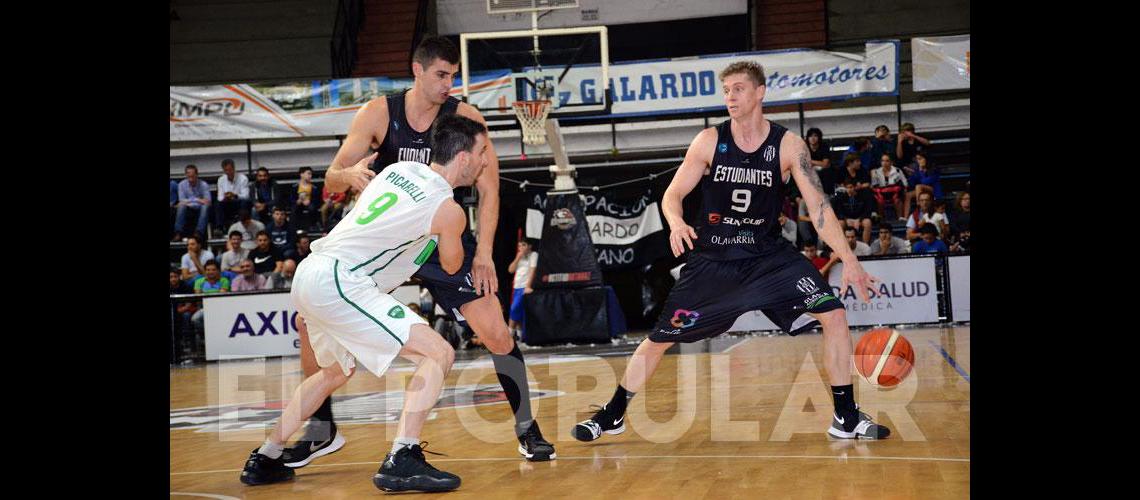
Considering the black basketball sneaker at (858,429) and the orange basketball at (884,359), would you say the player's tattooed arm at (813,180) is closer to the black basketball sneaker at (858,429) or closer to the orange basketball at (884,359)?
the orange basketball at (884,359)

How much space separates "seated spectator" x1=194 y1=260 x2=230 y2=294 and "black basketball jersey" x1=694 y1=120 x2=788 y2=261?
10.6 m

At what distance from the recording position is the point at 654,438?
5.40 meters

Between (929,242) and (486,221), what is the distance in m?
10.5

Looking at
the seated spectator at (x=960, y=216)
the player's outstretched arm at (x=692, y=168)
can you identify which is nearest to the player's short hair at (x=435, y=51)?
the player's outstretched arm at (x=692, y=168)

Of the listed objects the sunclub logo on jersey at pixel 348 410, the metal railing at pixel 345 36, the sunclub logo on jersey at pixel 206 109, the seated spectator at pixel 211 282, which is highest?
the metal railing at pixel 345 36

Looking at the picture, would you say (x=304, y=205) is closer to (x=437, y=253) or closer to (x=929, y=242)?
(x=929, y=242)

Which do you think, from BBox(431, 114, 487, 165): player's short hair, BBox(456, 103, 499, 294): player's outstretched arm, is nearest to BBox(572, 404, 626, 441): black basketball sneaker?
BBox(456, 103, 499, 294): player's outstretched arm

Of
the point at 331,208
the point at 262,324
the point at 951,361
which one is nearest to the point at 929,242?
the point at 951,361

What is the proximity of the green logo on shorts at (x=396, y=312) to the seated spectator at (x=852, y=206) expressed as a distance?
11176 mm

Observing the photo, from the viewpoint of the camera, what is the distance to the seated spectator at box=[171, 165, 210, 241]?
16.1 metres

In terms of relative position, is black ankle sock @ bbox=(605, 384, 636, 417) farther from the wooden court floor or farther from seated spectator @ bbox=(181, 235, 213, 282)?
seated spectator @ bbox=(181, 235, 213, 282)

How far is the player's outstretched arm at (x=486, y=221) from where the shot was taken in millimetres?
4832
